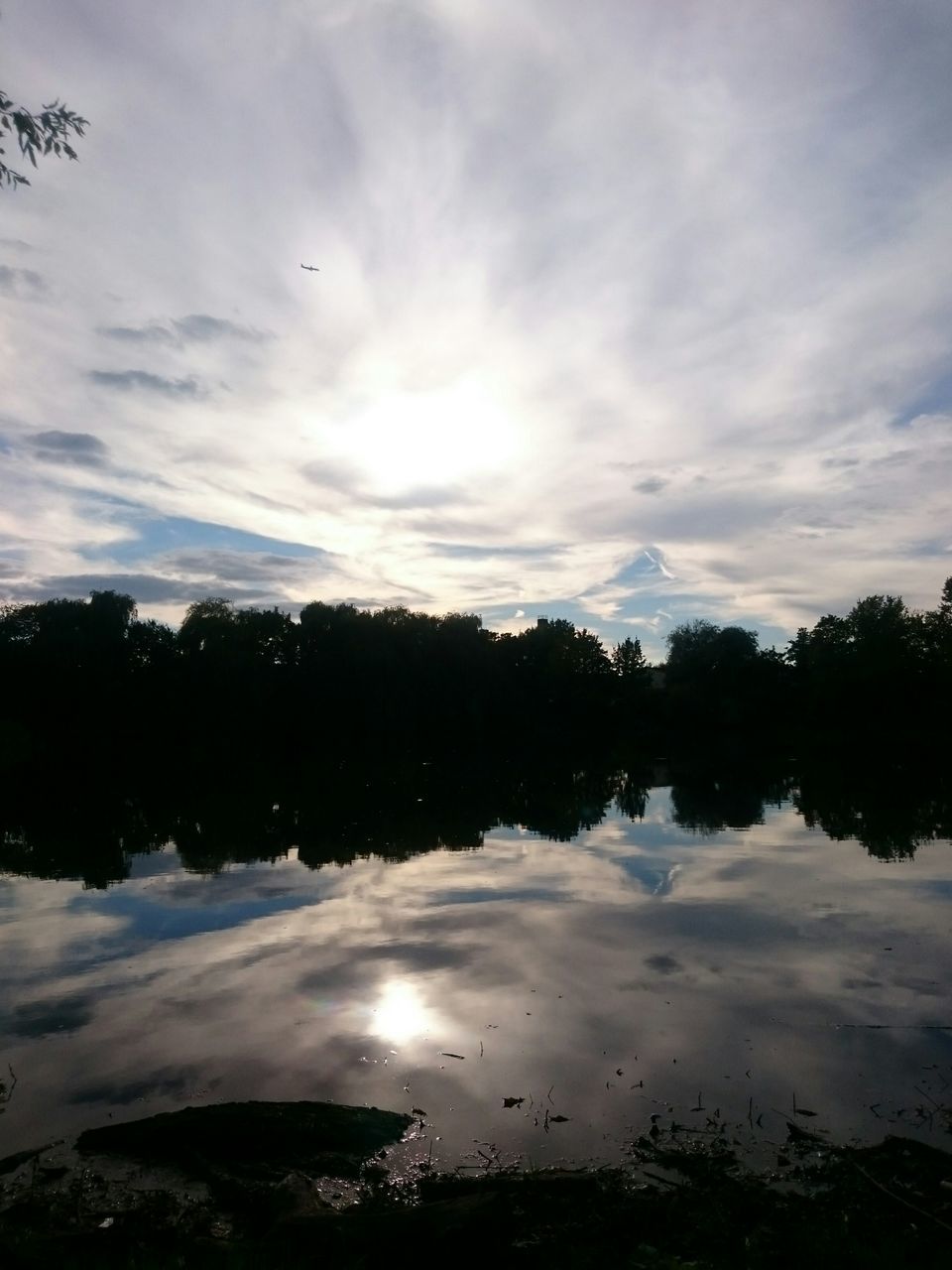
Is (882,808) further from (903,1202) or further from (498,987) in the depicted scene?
(903,1202)

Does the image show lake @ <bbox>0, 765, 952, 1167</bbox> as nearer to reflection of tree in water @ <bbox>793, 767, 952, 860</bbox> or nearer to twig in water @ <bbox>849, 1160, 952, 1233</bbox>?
reflection of tree in water @ <bbox>793, 767, 952, 860</bbox>

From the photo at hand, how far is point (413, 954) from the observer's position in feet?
51.1

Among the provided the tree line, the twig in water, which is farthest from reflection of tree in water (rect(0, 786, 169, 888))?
the tree line

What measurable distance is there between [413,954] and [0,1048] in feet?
21.4

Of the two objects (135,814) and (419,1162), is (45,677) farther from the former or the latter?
(419,1162)

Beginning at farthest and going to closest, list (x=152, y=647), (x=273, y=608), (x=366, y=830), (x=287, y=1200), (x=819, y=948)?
(x=273, y=608) → (x=152, y=647) → (x=366, y=830) → (x=819, y=948) → (x=287, y=1200)

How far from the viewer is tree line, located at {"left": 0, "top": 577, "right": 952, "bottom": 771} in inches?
3462

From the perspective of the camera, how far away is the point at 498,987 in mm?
13516

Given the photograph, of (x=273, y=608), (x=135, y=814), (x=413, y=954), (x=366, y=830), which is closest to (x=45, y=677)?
(x=273, y=608)

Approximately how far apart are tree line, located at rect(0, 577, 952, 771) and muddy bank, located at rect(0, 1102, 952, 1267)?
66178 millimetres

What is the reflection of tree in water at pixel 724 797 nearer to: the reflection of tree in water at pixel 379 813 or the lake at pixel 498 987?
the reflection of tree in water at pixel 379 813

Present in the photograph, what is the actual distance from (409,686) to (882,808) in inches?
2930

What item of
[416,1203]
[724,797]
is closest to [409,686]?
[724,797]

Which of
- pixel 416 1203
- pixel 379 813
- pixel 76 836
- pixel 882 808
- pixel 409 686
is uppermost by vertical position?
pixel 409 686
